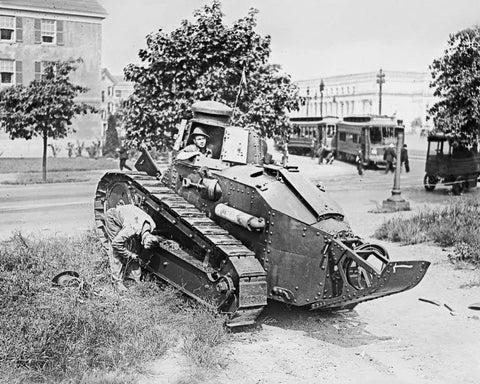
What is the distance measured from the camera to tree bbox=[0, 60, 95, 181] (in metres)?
24.6

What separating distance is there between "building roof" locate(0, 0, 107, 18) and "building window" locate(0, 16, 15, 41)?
2.73 ft

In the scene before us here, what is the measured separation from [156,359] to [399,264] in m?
2.69

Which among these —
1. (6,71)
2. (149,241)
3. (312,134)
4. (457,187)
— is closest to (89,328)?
(149,241)

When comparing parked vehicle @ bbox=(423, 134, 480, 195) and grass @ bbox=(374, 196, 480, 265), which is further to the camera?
parked vehicle @ bbox=(423, 134, 480, 195)

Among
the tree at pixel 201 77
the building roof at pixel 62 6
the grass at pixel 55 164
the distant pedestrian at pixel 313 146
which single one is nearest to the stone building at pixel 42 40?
the building roof at pixel 62 6

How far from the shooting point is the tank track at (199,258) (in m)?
7.52

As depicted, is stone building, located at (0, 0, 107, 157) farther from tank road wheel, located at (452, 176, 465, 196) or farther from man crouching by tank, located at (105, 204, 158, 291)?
man crouching by tank, located at (105, 204, 158, 291)

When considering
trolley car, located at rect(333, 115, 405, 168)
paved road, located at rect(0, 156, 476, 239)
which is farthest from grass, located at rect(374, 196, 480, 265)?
trolley car, located at rect(333, 115, 405, 168)

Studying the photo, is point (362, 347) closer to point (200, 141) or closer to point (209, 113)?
point (200, 141)

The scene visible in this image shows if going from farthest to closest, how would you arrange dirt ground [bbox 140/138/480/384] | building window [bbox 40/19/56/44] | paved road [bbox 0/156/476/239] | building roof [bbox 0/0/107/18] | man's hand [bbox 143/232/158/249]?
building window [bbox 40/19/56/44]
building roof [bbox 0/0/107/18]
paved road [bbox 0/156/476/239]
man's hand [bbox 143/232/158/249]
dirt ground [bbox 140/138/480/384]

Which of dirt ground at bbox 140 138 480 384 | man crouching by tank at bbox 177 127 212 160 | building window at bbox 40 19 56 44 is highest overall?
building window at bbox 40 19 56 44

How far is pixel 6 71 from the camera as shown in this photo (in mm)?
38188

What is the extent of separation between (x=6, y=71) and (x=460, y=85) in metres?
27.6

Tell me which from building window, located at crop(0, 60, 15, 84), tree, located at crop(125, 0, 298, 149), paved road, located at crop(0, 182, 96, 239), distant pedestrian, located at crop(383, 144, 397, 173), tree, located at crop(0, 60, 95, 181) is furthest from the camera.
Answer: building window, located at crop(0, 60, 15, 84)
